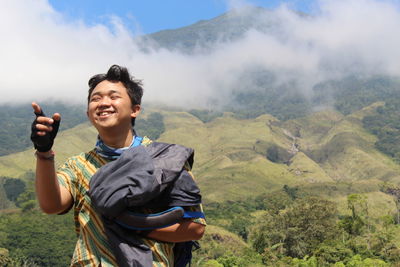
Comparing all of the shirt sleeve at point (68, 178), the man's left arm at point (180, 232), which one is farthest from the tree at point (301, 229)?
the shirt sleeve at point (68, 178)

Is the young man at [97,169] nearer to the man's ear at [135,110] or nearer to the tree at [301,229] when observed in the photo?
the man's ear at [135,110]

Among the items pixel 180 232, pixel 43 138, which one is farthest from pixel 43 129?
pixel 180 232

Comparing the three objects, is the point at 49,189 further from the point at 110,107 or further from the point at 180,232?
the point at 180,232

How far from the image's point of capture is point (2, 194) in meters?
123

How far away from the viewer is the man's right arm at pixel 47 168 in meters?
2.49

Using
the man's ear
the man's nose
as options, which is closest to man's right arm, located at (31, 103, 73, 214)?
the man's nose

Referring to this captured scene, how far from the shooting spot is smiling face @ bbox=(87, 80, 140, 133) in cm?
307

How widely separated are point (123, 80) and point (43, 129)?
0.95 meters

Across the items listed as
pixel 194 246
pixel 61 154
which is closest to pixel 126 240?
pixel 194 246

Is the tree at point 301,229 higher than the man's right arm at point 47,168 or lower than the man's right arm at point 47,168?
lower

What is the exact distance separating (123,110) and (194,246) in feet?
3.67

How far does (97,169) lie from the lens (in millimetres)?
3053

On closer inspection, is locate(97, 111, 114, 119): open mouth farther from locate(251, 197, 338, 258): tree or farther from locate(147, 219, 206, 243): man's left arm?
locate(251, 197, 338, 258): tree

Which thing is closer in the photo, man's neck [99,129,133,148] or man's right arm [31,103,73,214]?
man's right arm [31,103,73,214]
